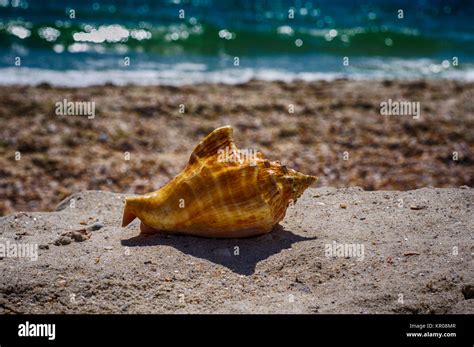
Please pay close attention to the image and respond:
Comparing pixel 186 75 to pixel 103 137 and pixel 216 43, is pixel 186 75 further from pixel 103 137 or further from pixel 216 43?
pixel 103 137

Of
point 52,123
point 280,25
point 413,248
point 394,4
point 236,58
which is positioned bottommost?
point 413,248

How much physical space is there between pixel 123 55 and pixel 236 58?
2.92 meters

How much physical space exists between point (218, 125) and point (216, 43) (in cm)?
835

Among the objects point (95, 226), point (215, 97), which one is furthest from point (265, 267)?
point (215, 97)

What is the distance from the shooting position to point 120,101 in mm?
10523

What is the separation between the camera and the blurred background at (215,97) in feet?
26.6

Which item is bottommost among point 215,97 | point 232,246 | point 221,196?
point 232,246

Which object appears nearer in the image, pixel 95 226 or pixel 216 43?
pixel 95 226

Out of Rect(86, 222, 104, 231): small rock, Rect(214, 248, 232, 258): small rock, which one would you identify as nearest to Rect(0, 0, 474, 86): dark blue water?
Rect(86, 222, 104, 231): small rock

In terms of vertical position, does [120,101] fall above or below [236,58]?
below

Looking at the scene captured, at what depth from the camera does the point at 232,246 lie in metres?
4.02
